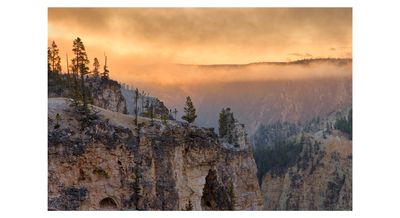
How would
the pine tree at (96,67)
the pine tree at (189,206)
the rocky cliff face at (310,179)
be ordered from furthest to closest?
the rocky cliff face at (310,179) → the pine tree at (96,67) → the pine tree at (189,206)

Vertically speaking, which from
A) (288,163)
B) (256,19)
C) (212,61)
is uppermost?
(256,19)

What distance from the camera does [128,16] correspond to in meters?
20.0

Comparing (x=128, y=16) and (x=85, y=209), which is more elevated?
(x=128, y=16)

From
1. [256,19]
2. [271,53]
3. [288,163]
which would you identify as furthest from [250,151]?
[288,163]

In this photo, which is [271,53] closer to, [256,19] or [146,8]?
[256,19]

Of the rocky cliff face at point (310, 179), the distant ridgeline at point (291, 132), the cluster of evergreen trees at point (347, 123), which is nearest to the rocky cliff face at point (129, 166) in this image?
the distant ridgeline at point (291, 132)

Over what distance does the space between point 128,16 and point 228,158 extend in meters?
9.15

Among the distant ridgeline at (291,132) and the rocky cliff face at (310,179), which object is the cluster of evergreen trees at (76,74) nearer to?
the distant ridgeline at (291,132)

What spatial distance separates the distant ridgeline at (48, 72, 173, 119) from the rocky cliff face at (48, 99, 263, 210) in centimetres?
88

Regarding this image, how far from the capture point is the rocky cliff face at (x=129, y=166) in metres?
20.3

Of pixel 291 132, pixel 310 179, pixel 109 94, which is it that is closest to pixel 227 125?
pixel 109 94

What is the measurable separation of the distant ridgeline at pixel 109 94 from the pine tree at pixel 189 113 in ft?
2.38

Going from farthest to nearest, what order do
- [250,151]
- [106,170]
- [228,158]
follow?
[250,151] → [228,158] → [106,170]

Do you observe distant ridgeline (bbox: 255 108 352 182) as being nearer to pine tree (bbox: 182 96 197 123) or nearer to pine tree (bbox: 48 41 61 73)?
pine tree (bbox: 182 96 197 123)
